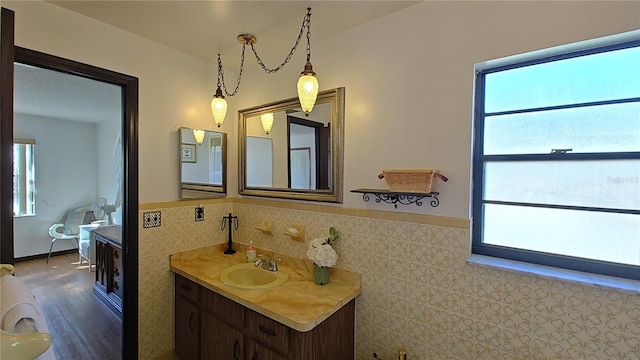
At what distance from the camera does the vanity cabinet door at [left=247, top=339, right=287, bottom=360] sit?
151 cm

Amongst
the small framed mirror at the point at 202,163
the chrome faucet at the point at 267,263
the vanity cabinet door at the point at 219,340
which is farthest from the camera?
Answer: the small framed mirror at the point at 202,163

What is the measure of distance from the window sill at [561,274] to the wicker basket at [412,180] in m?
0.43

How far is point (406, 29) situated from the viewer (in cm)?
163

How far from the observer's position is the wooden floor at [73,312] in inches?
95.4

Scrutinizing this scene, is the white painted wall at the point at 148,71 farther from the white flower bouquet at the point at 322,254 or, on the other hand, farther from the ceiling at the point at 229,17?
the white flower bouquet at the point at 322,254

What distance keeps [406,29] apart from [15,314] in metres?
1.97

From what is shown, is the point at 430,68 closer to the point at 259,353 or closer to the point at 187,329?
the point at 259,353

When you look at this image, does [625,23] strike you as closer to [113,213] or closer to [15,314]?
[15,314]

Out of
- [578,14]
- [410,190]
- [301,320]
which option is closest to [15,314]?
[301,320]

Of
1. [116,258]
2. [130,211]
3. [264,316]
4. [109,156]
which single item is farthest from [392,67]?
[109,156]

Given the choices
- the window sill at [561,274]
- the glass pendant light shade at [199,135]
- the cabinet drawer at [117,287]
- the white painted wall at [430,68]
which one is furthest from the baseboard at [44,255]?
the window sill at [561,274]

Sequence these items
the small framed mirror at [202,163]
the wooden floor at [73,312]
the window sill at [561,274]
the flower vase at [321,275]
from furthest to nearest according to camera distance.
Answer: the wooden floor at [73,312] < the small framed mirror at [202,163] < the flower vase at [321,275] < the window sill at [561,274]

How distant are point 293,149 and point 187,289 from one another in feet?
4.35

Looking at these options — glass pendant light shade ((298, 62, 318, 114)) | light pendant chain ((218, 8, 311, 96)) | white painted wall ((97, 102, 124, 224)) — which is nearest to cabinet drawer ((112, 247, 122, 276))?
white painted wall ((97, 102, 124, 224))
